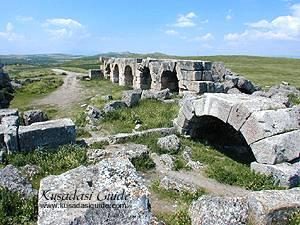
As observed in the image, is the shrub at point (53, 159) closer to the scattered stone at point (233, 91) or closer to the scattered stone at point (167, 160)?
the scattered stone at point (167, 160)

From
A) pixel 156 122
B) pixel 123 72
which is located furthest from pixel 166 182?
pixel 123 72

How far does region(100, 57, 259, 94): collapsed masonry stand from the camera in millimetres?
19094

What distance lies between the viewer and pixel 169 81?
79.4 ft

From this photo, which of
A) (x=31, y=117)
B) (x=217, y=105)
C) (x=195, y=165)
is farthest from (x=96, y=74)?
(x=195, y=165)

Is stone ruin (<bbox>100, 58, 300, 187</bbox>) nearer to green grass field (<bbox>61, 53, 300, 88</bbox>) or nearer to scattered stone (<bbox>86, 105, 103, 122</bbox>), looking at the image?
scattered stone (<bbox>86, 105, 103, 122</bbox>)

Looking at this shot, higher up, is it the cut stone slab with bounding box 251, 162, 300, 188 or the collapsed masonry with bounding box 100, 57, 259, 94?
the collapsed masonry with bounding box 100, 57, 259, 94

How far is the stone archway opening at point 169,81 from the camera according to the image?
23.8 meters

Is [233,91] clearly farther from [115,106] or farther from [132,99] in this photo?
[115,106]

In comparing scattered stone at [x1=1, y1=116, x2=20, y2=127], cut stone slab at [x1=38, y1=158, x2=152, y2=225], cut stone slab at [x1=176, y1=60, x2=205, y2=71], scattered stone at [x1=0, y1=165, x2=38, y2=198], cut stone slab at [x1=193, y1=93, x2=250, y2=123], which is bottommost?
scattered stone at [x1=0, y1=165, x2=38, y2=198]

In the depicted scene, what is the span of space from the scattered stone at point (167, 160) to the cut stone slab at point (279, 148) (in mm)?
2249

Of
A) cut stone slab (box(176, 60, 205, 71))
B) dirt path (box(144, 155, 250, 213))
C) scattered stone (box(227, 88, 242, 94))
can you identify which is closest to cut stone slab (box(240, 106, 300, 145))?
dirt path (box(144, 155, 250, 213))

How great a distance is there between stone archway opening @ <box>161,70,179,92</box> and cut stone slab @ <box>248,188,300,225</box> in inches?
719

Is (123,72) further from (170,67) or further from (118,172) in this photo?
(118,172)

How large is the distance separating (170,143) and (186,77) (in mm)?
9760
